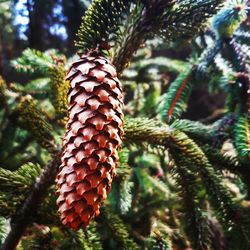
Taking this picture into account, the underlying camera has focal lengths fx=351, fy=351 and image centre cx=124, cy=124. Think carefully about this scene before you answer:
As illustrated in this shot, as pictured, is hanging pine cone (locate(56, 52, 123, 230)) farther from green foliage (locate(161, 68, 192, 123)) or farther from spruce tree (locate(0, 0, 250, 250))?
green foliage (locate(161, 68, 192, 123))

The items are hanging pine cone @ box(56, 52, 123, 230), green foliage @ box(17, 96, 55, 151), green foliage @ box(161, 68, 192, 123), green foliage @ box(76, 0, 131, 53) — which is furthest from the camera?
green foliage @ box(161, 68, 192, 123)

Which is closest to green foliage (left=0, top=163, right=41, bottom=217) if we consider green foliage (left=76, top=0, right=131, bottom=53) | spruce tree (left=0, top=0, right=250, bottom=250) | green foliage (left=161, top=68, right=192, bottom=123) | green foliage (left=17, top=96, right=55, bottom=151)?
spruce tree (left=0, top=0, right=250, bottom=250)

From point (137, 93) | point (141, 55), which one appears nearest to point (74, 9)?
point (141, 55)

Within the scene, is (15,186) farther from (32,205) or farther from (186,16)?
(186,16)

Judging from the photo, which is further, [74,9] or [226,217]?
[74,9]

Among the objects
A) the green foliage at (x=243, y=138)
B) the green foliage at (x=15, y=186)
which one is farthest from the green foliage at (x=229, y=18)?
the green foliage at (x=15, y=186)

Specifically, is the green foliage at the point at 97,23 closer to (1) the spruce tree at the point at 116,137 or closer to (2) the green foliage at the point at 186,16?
(1) the spruce tree at the point at 116,137

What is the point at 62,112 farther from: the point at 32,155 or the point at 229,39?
the point at 32,155
